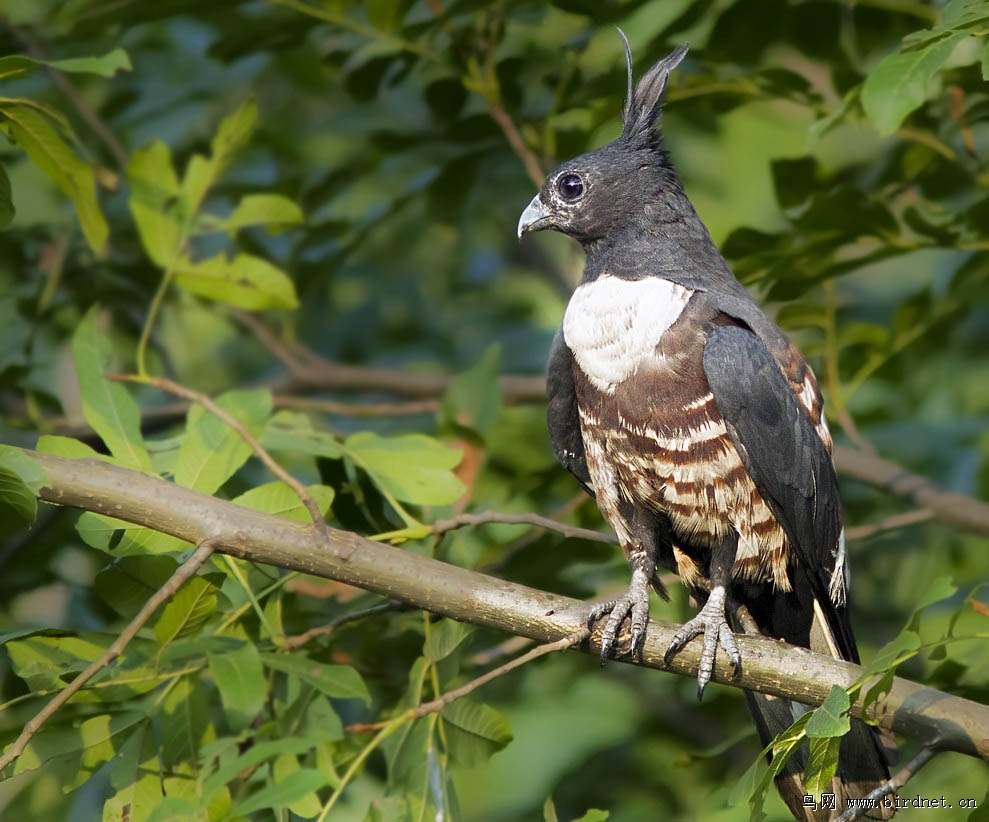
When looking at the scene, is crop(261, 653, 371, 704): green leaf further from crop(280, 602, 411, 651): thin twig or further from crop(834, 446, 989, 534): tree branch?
crop(834, 446, 989, 534): tree branch

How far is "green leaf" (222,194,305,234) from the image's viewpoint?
451 cm

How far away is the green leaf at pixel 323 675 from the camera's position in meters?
3.24

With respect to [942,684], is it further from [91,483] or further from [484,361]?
[91,483]

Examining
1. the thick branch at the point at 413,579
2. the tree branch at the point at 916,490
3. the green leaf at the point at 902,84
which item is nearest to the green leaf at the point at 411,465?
the thick branch at the point at 413,579

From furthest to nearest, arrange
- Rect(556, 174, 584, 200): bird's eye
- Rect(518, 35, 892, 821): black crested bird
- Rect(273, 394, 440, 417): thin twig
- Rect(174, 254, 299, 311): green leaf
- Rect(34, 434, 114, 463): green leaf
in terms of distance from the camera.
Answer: Rect(273, 394, 440, 417): thin twig < Rect(174, 254, 299, 311): green leaf < Rect(556, 174, 584, 200): bird's eye < Rect(518, 35, 892, 821): black crested bird < Rect(34, 434, 114, 463): green leaf

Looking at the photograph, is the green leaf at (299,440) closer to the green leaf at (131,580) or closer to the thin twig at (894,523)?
the green leaf at (131,580)

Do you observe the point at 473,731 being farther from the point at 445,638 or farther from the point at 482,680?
the point at 482,680

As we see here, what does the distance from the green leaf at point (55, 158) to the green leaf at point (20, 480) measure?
3.47 feet

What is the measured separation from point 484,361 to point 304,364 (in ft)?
5.45

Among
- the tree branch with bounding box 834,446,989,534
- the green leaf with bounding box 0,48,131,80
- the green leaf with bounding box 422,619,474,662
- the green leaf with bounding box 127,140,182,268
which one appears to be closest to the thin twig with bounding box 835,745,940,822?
the green leaf with bounding box 422,619,474,662

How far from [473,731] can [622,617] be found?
0.58m

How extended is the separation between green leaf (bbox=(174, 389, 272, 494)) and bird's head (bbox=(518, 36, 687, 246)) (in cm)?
149

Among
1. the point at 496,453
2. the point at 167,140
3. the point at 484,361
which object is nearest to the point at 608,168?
the point at 484,361

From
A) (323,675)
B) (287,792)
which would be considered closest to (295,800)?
(287,792)
